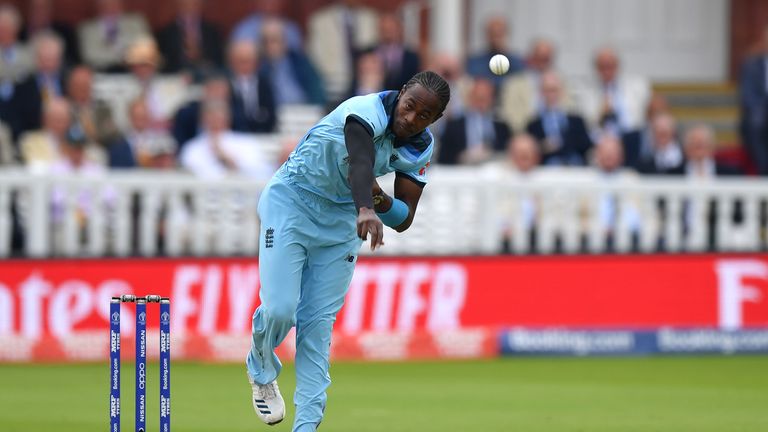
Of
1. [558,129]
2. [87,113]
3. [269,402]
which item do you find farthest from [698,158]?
[269,402]

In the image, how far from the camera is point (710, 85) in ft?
66.8

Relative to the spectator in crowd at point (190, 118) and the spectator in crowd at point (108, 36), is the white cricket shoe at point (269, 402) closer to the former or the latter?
the spectator in crowd at point (190, 118)

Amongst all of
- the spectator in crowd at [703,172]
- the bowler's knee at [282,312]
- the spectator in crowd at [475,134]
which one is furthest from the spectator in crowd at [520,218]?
the bowler's knee at [282,312]

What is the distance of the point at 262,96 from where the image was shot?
1562 cm

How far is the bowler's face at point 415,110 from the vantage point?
7629mm

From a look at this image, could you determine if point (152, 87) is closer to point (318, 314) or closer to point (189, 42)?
point (189, 42)

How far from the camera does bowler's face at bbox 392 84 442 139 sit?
25.0 ft

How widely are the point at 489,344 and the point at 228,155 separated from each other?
10.4 ft

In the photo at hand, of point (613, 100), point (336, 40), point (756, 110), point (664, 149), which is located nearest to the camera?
point (664, 149)

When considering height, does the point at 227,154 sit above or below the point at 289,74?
below

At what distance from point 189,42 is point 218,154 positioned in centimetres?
266

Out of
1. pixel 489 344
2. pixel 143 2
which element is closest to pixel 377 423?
pixel 489 344

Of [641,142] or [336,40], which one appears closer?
[641,142]

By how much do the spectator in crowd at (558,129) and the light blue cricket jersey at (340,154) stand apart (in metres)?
8.02
